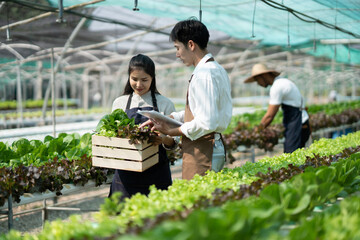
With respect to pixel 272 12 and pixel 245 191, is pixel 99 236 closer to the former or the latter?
pixel 245 191

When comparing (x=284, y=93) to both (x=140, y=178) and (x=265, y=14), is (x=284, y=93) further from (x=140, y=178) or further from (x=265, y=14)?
(x=140, y=178)

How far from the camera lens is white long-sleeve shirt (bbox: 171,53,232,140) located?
2.09m

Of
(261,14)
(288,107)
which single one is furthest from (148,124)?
(261,14)

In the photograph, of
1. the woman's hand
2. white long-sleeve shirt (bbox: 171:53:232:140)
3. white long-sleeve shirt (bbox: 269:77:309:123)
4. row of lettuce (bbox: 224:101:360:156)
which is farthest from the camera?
row of lettuce (bbox: 224:101:360:156)

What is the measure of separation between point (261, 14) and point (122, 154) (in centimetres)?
449

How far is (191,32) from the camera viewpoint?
7.30 feet

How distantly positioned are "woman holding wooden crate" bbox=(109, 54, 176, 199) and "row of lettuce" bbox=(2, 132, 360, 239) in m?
0.61

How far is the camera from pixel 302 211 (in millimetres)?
1637

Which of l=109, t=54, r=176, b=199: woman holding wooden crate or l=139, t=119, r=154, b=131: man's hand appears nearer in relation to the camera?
l=139, t=119, r=154, b=131: man's hand

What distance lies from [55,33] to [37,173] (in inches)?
126

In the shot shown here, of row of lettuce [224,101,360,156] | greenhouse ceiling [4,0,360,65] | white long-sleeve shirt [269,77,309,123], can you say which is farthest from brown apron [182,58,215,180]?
row of lettuce [224,101,360,156]

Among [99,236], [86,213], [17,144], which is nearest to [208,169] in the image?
[99,236]

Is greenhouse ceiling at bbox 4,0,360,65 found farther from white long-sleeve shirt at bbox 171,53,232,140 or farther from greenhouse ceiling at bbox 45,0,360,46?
white long-sleeve shirt at bbox 171,53,232,140

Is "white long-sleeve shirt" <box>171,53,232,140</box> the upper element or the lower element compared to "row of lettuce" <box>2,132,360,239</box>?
upper
